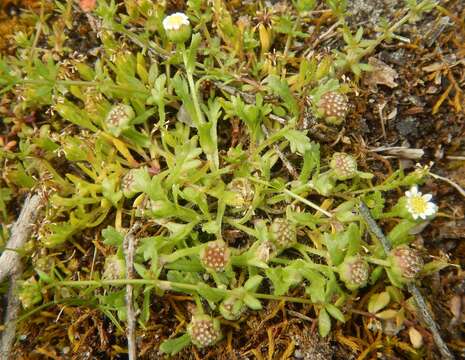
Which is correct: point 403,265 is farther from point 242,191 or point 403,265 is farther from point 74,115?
point 74,115

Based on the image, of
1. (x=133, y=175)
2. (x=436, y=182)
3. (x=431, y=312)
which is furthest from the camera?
(x=436, y=182)

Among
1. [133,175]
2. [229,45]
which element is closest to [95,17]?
[229,45]

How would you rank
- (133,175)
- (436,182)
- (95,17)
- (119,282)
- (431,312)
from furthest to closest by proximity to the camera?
(95,17), (436,182), (133,175), (431,312), (119,282)

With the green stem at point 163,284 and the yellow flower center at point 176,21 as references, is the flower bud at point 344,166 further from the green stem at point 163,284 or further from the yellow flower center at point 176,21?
the yellow flower center at point 176,21

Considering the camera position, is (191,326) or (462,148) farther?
(462,148)

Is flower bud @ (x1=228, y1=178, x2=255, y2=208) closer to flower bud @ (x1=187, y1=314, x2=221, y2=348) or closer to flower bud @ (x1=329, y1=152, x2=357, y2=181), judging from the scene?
flower bud @ (x1=329, y1=152, x2=357, y2=181)

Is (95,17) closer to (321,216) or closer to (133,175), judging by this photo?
(133,175)

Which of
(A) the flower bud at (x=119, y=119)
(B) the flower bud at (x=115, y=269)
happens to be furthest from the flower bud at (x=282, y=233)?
(A) the flower bud at (x=119, y=119)
